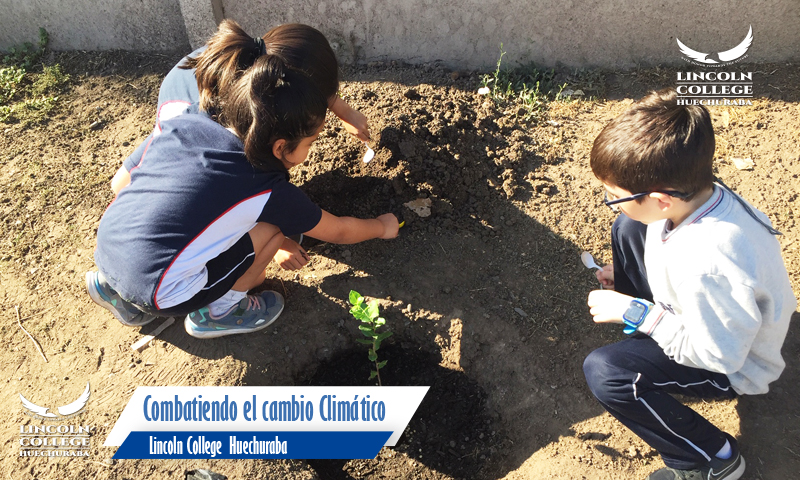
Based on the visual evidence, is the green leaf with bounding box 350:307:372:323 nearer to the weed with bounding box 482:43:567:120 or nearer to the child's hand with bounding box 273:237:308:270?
the child's hand with bounding box 273:237:308:270

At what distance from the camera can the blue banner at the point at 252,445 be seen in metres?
2.42

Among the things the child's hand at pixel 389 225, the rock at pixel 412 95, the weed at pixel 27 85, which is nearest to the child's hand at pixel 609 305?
the child's hand at pixel 389 225

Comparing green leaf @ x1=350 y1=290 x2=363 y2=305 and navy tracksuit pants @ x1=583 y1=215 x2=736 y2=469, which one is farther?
green leaf @ x1=350 y1=290 x2=363 y2=305

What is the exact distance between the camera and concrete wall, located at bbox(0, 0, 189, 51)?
13.2 ft

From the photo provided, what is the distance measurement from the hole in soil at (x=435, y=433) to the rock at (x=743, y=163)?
6.62ft

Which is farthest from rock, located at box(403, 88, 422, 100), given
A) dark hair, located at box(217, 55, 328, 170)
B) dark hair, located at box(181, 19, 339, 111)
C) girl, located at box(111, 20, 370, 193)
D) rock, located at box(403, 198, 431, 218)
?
dark hair, located at box(217, 55, 328, 170)

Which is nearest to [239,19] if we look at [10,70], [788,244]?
[10,70]

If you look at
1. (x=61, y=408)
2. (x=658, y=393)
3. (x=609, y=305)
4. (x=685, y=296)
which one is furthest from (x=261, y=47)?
(x=658, y=393)

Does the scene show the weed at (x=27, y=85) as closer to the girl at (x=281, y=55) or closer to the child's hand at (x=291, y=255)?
the girl at (x=281, y=55)

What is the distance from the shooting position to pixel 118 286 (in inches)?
91.3

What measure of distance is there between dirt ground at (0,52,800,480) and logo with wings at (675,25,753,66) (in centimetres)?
14

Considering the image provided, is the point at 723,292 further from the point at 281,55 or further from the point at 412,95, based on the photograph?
the point at 412,95

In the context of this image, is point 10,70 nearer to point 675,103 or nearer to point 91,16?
point 91,16

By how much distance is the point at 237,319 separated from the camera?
2686 millimetres
